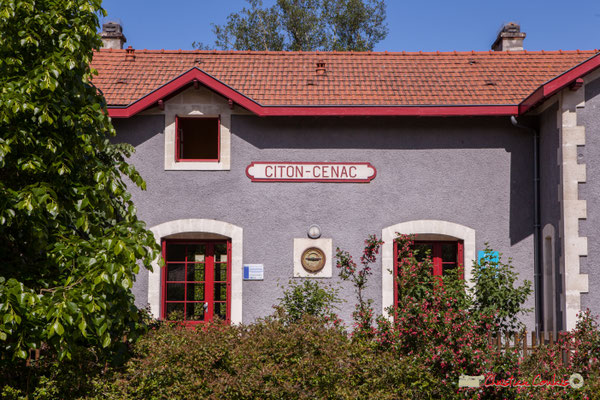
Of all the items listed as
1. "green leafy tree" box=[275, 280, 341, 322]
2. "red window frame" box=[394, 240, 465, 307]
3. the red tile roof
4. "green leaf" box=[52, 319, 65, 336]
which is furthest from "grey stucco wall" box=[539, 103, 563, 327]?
"green leaf" box=[52, 319, 65, 336]

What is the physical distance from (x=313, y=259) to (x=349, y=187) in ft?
4.12

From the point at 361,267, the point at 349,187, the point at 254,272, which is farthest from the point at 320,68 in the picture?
the point at 254,272

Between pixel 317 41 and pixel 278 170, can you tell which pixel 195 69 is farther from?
pixel 317 41

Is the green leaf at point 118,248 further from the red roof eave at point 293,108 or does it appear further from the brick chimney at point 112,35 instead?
the brick chimney at point 112,35

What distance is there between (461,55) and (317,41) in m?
13.0

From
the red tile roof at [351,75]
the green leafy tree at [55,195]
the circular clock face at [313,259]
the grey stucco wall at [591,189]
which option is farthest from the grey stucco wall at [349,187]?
the green leafy tree at [55,195]

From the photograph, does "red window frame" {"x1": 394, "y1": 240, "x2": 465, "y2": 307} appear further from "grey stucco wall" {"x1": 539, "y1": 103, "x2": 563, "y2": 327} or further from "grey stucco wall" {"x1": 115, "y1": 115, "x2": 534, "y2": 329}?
"grey stucco wall" {"x1": 539, "y1": 103, "x2": 563, "y2": 327}

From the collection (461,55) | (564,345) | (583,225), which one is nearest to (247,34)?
(461,55)

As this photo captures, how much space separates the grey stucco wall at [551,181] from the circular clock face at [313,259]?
3348mm

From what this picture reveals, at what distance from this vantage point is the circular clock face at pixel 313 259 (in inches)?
377

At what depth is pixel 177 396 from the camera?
6.19m

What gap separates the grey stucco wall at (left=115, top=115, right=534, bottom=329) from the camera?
964cm

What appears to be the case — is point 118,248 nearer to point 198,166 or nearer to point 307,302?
point 307,302

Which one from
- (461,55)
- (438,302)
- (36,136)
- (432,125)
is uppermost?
(461,55)
